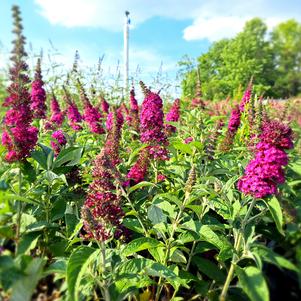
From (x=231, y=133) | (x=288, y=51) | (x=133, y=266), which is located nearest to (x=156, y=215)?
(x=133, y=266)

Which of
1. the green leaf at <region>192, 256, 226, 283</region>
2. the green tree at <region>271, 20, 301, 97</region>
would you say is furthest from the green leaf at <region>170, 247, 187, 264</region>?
the green tree at <region>271, 20, 301, 97</region>

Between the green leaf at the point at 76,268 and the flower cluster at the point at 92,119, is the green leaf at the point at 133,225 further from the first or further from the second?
the flower cluster at the point at 92,119

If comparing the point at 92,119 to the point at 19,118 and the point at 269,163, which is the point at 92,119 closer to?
the point at 19,118

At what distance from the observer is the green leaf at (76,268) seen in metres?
1.87

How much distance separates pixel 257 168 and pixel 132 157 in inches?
51.7

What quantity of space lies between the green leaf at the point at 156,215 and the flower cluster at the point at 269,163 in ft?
2.09

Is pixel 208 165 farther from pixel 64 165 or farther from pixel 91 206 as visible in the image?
pixel 91 206

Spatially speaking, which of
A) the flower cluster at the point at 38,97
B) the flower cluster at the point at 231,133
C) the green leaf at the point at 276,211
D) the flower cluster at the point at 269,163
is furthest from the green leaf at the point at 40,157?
the flower cluster at the point at 38,97

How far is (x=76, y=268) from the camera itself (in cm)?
193

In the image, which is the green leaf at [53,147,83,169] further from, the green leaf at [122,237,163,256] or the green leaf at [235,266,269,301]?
the green leaf at [235,266,269,301]

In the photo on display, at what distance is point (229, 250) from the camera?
2414 mm

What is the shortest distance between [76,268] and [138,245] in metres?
0.58

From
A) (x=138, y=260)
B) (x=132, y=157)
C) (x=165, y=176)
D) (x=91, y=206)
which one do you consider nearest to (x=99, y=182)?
(x=91, y=206)

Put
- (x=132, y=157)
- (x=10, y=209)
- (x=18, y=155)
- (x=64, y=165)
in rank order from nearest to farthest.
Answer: (x=10, y=209)
(x=18, y=155)
(x=64, y=165)
(x=132, y=157)
